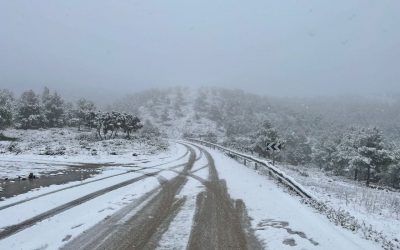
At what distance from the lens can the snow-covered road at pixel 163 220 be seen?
7.84 m

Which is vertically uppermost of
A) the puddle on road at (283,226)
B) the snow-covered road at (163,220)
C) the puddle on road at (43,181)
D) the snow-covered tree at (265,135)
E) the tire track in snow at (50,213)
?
the snow-covered tree at (265,135)

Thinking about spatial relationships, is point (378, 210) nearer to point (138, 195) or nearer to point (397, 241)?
point (397, 241)

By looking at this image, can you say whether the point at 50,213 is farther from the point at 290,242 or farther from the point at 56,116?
the point at 56,116

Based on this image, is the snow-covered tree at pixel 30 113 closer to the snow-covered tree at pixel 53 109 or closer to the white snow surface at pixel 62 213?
the snow-covered tree at pixel 53 109

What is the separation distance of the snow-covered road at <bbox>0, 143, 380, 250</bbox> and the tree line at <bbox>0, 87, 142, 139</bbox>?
51758 millimetres

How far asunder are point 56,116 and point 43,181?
268 feet

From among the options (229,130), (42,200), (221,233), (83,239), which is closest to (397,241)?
(221,233)

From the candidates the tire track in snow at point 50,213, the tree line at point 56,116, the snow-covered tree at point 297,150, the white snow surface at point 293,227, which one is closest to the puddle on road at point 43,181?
the tire track in snow at point 50,213

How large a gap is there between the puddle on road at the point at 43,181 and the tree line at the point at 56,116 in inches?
1754

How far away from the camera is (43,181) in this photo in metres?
17.6

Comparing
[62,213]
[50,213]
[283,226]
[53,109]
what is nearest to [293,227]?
[283,226]

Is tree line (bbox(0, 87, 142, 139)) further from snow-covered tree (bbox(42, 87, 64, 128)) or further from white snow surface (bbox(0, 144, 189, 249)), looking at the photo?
white snow surface (bbox(0, 144, 189, 249))

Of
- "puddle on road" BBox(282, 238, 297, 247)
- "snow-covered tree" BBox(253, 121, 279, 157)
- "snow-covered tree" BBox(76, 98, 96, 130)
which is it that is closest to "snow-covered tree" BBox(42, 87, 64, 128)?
"snow-covered tree" BBox(76, 98, 96, 130)

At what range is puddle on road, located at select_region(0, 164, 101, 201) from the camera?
48.2 ft
